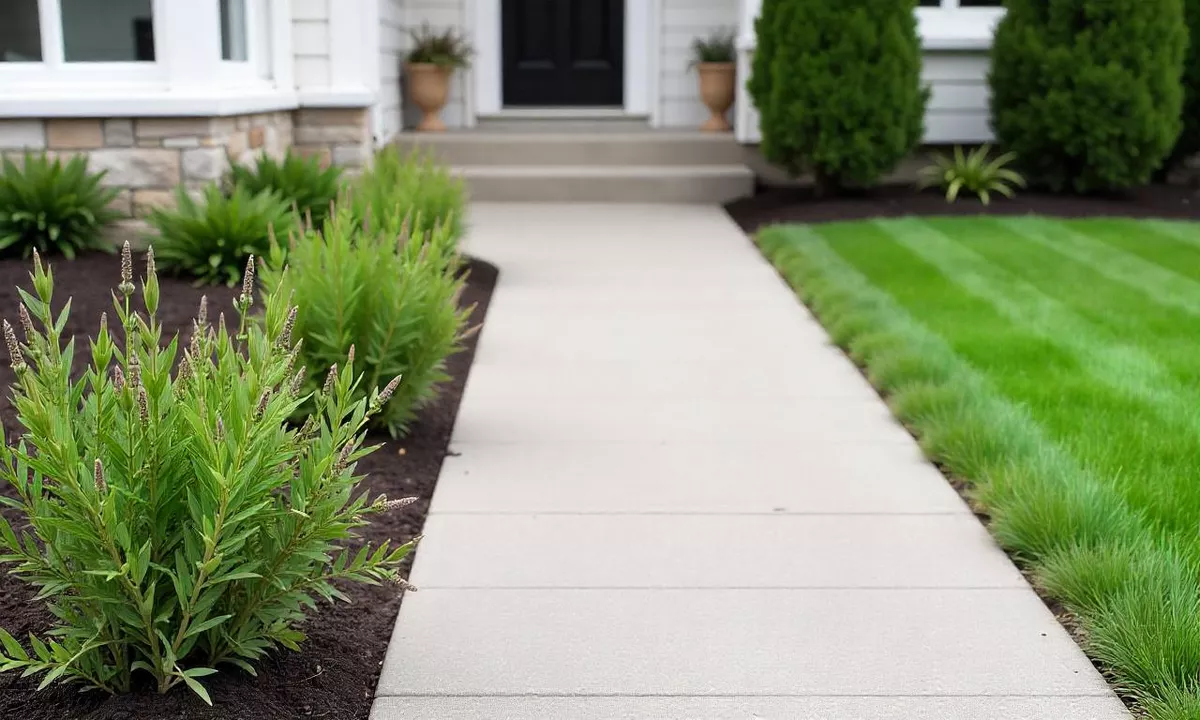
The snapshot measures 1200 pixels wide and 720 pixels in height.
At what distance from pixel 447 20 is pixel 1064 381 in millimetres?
8395

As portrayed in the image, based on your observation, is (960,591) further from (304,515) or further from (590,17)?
(590,17)

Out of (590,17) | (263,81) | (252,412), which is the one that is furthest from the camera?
(590,17)

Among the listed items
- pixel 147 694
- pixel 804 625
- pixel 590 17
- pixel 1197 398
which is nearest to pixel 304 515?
pixel 147 694

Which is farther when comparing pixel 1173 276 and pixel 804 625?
pixel 1173 276

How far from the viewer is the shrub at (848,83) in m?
8.83

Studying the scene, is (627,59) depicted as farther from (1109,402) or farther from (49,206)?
(1109,402)

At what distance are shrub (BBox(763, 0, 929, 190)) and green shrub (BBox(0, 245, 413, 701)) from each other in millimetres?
7124

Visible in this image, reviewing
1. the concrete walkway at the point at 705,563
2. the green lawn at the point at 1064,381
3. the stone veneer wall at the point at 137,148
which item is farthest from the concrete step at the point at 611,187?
the concrete walkway at the point at 705,563

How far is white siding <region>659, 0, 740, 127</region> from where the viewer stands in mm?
11672

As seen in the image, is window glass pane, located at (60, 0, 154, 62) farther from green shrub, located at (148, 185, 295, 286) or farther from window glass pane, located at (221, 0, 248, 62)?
green shrub, located at (148, 185, 295, 286)

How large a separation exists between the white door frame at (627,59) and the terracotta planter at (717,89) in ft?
2.09

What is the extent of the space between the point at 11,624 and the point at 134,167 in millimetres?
4528

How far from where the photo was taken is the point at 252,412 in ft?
6.78

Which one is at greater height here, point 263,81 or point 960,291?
point 263,81
